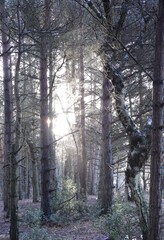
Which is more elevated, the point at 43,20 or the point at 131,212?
the point at 43,20

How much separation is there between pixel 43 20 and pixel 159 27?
460cm

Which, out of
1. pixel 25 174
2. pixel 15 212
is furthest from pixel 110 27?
pixel 25 174

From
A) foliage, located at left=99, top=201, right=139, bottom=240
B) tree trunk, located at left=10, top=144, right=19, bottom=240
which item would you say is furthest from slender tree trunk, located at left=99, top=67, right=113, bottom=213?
tree trunk, located at left=10, top=144, right=19, bottom=240

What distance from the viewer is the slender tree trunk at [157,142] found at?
4328 millimetres

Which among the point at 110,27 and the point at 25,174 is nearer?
the point at 110,27

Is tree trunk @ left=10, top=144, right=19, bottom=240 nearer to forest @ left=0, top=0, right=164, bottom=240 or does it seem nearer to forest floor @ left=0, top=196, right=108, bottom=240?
forest @ left=0, top=0, right=164, bottom=240

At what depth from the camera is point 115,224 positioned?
6953mm

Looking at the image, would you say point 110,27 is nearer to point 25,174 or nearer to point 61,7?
point 61,7

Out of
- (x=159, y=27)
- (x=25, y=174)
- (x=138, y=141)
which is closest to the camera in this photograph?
(x=159, y=27)

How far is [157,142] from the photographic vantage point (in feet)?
14.5

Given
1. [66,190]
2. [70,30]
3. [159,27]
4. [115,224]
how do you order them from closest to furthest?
1. [159,27]
2. [115,224]
3. [70,30]
4. [66,190]

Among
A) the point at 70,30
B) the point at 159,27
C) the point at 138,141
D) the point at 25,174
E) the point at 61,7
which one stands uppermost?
the point at 61,7

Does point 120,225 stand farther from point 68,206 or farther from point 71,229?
point 68,206

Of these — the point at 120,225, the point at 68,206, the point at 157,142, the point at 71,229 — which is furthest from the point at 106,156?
the point at 157,142
